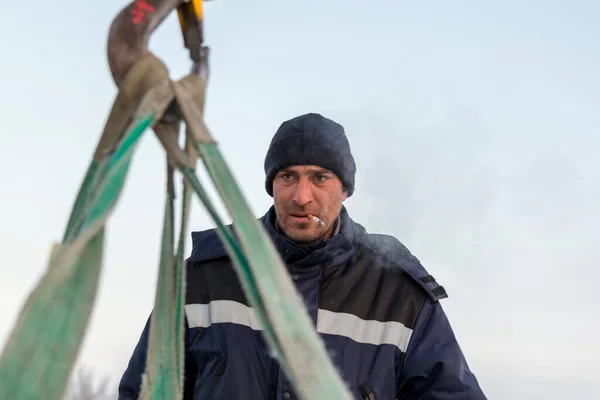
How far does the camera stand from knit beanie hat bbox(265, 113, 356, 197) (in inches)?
109

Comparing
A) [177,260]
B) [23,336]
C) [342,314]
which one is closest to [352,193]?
[342,314]

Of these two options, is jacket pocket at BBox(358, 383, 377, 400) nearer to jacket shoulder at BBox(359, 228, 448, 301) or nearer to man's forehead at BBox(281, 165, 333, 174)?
jacket shoulder at BBox(359, 228, 448, 301)

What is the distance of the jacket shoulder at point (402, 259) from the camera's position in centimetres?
280

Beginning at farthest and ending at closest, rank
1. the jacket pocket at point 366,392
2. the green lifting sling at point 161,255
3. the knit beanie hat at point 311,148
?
the knit beanie hat at point 311,148, the jacket pocket at point 366,392, the green lifting sling at point 161,255

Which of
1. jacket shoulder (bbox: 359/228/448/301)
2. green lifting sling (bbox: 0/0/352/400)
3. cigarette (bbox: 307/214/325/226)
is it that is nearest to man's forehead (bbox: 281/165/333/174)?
cigarette (bbox: 307/214/325/226)

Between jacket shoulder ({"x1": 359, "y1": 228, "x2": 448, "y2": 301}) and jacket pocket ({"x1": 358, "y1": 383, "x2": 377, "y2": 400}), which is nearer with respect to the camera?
jacket pocket ({"x1": 358, "y1": 383, "x2": 377, "y2": 400})

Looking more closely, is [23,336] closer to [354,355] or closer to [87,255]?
[87,255]

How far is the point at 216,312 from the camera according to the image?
8.92 ft

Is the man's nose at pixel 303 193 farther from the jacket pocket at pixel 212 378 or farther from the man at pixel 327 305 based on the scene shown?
the jacket pocket at pixel 212 378

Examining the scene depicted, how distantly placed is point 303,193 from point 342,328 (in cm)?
48

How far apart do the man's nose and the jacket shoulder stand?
0.34 metres

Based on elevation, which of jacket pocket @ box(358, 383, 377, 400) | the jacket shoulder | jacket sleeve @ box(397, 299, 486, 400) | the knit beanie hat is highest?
the knit beanie hat

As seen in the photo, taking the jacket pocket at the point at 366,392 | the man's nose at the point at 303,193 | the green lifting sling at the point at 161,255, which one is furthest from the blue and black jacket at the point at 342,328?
the green lifting sling at the point at 161,255

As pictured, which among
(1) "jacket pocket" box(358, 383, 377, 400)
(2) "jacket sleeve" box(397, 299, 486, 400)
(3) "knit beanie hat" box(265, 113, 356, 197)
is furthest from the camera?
(3) "knit beanie hat" box(265, 113, 356, 197)
